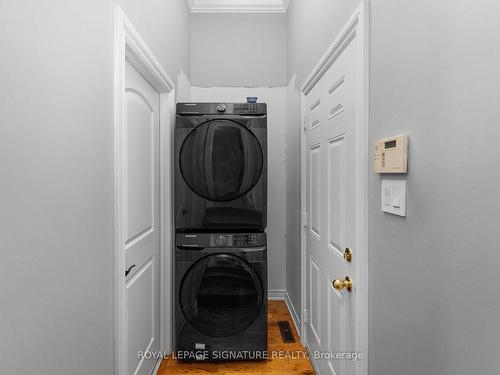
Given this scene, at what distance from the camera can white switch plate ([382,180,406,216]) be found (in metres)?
0.94

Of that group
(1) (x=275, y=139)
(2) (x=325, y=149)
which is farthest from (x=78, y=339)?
(1) (x=275, y=139)

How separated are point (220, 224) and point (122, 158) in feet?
3.10

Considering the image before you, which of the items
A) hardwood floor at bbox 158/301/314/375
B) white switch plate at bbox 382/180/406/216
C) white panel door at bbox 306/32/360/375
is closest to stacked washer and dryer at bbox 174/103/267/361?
hardwood floor at bbox 158/301/314/375

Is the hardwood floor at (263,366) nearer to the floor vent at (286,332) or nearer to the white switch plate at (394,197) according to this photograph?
the floor vent at (286,332)

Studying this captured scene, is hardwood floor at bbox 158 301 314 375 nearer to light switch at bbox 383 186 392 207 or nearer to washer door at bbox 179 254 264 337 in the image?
washer door at bbox 179 254 264 337

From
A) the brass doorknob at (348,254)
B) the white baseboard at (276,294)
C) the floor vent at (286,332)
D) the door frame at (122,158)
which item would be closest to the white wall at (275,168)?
the white baseboard at (276,294)

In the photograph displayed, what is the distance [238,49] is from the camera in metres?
3.15

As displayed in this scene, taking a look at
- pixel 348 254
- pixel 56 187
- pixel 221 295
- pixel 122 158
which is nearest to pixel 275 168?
pixel 221 295

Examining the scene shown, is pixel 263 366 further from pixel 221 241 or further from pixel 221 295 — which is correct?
pixel 221 241

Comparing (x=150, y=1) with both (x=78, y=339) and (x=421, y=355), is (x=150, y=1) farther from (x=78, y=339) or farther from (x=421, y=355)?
(x=421, y=355)

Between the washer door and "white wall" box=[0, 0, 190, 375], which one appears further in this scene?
the washer door

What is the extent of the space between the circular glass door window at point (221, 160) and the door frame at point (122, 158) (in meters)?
0.19

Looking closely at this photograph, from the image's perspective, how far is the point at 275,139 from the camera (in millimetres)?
3168

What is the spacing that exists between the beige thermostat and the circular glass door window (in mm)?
1100
